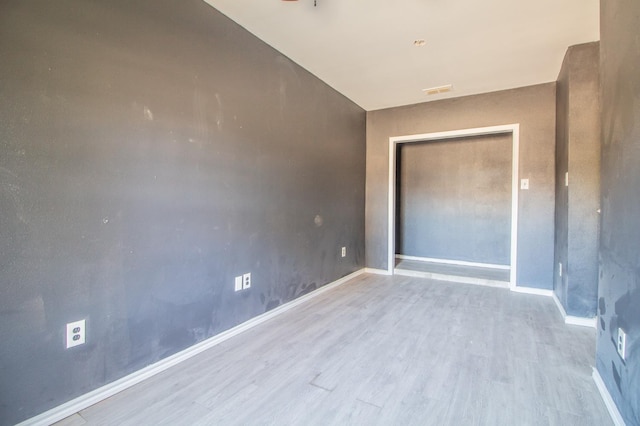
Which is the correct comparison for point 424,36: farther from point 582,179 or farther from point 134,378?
point 134,378

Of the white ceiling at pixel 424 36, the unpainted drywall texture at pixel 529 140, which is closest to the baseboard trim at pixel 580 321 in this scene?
the unpainted drywall texture at pixel 529 140

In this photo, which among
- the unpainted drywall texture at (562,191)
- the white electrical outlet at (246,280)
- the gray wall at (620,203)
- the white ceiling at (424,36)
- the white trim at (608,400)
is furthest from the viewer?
the unpainted drywall texture at (562,191)

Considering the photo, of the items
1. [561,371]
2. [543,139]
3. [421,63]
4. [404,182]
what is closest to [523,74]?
[543,139]

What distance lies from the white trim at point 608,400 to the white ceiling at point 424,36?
8.07ft

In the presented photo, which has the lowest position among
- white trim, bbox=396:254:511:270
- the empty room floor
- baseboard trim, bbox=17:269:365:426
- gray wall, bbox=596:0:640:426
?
the empty room floor

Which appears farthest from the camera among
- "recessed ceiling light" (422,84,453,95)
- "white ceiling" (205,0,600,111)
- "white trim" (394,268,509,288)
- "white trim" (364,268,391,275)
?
"white trim" (364,268,391,275)

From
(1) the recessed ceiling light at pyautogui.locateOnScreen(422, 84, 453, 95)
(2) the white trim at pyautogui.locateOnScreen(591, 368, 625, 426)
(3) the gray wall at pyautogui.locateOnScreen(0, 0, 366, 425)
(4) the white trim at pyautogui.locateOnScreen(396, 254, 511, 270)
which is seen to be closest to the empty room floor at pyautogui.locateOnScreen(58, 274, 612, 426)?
(2) the white trim at pyautogui.locateOnScreen(591, 368, 625, 426)

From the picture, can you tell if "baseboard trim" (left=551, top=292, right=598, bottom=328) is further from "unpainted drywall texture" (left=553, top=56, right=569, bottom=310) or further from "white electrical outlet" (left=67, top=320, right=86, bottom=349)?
"white electrical outlet" (left=67, top=320, right=86, bottom=349)

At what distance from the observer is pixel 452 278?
4207 mm

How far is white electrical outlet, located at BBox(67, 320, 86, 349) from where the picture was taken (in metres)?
1.50

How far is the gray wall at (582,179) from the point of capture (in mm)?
2619

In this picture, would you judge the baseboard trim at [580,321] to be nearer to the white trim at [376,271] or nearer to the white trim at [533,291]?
the white trim at [533,291]

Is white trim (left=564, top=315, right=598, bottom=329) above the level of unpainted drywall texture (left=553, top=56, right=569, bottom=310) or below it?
below

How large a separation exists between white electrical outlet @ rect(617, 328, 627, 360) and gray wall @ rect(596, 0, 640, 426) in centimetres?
3
